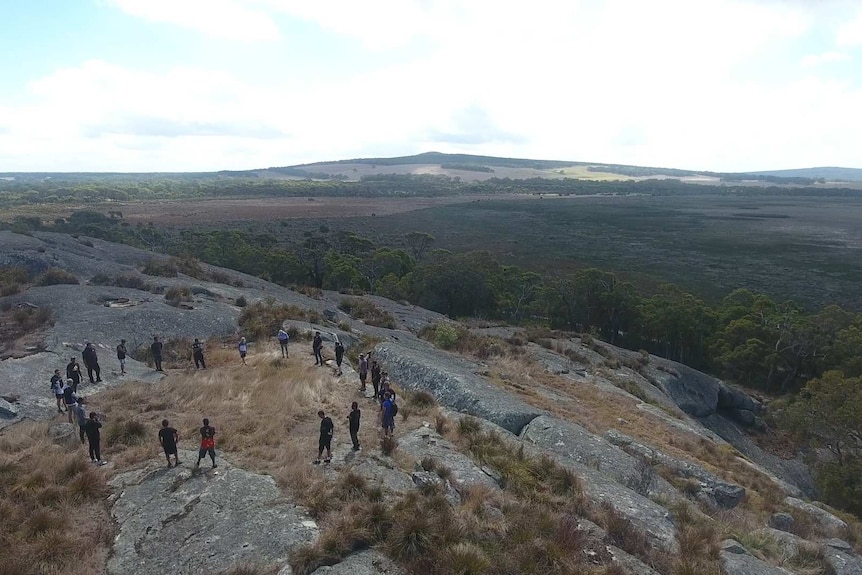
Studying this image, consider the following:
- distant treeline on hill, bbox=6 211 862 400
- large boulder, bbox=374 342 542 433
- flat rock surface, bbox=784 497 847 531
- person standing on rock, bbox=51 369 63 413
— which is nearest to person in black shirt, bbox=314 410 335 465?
large boulder, bbox=374 342 542 433

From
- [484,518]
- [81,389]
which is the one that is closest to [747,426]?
[484,518]

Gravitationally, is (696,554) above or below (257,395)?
below

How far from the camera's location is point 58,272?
105 feet

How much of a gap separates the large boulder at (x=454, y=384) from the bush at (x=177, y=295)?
12.1m

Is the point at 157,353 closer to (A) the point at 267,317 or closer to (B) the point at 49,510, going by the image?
(A) the point at 267,317

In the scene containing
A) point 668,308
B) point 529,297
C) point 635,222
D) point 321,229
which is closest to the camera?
point 668,308

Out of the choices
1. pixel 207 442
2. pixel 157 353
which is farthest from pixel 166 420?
pixel 157 353

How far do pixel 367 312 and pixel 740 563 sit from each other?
2654 centimetres

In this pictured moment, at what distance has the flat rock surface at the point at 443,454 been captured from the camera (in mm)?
13016

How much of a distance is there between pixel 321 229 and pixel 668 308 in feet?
259

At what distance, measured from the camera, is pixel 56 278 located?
3141 centimetres

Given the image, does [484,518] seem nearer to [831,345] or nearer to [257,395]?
[257,395]

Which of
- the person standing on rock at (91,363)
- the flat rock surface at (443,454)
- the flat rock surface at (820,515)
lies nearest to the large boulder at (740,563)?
the flat rock surface at (443,454)

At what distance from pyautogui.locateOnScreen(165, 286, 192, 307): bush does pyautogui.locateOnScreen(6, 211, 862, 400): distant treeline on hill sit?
1706cm
